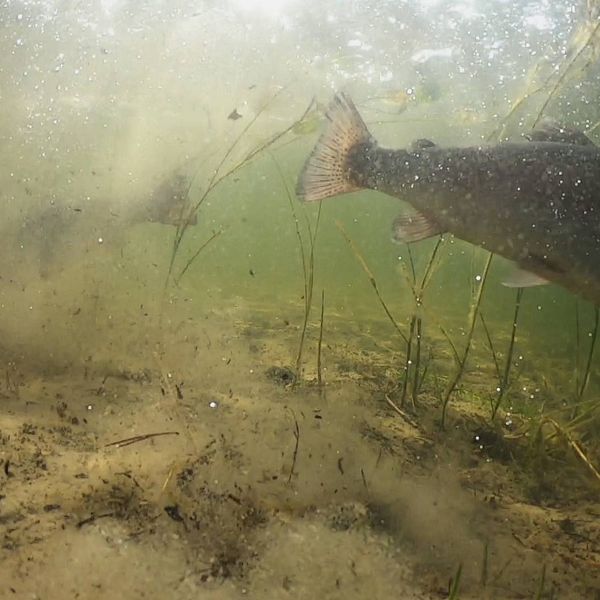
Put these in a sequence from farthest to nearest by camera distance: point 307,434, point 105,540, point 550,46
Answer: point 550,46, point 307,434, point 105,540

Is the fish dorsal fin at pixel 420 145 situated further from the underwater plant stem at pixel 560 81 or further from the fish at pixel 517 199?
the underwater plant stem at pixel 560 81

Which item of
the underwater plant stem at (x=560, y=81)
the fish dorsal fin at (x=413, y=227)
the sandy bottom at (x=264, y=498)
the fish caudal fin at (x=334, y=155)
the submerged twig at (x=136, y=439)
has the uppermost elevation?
the underwater plant stem at (x=560, y=81)

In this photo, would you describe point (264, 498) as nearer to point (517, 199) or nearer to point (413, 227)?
point (413, 227)

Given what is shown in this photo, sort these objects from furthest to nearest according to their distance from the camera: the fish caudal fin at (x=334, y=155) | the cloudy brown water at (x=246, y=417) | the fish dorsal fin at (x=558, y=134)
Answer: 1. the fish caudal fin at (x=334, y=155)
2. the fish dorsal fin at (x=558, y=134)
3. the cloudy brown water at (x=246, y=417)

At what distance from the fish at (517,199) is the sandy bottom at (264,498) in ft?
4.96

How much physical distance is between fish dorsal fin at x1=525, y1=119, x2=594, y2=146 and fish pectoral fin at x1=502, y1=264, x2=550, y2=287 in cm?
88

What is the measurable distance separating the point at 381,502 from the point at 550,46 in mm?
13006

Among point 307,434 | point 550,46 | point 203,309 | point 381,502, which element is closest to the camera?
point 381,502

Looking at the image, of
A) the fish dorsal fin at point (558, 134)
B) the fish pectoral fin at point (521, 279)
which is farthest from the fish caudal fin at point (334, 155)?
the fish pectoral fin at point (521, 279)

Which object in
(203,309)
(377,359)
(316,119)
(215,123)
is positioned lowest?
(377,359)

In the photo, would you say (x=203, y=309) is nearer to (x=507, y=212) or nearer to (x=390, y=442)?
(x=390, y=442)

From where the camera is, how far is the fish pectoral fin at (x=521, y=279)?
3480mm

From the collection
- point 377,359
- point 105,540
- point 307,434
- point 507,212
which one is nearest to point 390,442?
point 307,434

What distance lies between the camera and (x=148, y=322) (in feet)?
19.2
